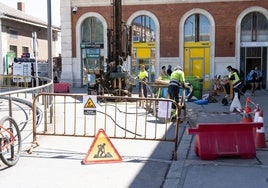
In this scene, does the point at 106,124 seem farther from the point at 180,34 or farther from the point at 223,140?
the point at 180,34

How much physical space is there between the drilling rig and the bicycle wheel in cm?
1239

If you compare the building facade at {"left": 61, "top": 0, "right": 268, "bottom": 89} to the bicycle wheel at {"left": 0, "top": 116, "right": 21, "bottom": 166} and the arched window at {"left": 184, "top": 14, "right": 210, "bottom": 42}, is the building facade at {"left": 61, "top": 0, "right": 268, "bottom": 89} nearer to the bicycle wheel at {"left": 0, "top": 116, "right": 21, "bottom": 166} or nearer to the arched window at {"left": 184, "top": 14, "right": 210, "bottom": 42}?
the arched window at {"left": 184, "top": 14, "right": 210, "bottom": 42}

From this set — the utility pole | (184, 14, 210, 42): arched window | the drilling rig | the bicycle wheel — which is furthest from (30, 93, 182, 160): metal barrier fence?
(184, 14, 210, 42): arched window

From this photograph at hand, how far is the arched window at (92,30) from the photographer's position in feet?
105

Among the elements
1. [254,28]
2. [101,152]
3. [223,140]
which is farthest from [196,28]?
[101,152]

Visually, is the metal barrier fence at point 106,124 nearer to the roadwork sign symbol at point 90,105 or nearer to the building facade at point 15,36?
the roadwork sign symbol at point 90,105

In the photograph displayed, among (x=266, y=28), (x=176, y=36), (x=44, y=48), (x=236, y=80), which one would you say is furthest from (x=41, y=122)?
(x=44, y=48)

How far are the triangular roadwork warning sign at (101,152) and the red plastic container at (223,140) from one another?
4.82 ft

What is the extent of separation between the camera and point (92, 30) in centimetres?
3209

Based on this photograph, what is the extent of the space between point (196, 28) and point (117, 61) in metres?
11.9

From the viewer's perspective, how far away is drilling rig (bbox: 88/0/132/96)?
19.9 m

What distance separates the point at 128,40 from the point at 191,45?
1077cm

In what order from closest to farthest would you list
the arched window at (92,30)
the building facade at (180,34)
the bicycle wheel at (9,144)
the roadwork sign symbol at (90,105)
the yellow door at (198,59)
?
1. the bicycle wheel at (9,144)
2. the roadwork sign symbol at (90,105)
3. the building facade at (180,34)
4. the yellow door at (198,59)
5. the arched window at (92,30)

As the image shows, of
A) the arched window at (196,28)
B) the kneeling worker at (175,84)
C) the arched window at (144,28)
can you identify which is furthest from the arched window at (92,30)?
the kneeling worker at (175,84)
